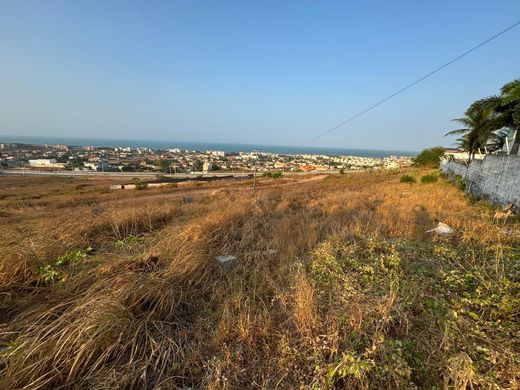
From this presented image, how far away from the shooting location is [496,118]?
14.3 meters

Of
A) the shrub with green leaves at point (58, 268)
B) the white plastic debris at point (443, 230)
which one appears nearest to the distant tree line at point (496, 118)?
the white plastic debris at point (443, 230)

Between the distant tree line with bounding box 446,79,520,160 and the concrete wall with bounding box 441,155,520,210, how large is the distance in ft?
7.78

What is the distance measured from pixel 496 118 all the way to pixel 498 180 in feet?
25.7

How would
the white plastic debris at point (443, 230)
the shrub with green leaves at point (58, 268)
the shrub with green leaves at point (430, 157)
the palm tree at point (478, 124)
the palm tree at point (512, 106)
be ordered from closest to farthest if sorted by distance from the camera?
the shrub with green leaves at point (58, 268) → the white plastic debris at point (443, 230) → the palm tree at point (512, 106) → the palm tree at point (478, 124) → the shrub with green leaves at point (430, 157)

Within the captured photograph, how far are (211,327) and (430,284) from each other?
251 centimetres

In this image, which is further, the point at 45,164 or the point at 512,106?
the point at 45,164

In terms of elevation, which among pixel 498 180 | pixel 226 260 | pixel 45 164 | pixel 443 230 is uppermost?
pixel 498 180

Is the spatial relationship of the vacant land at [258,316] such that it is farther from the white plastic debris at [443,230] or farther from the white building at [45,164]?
the white building at [45,164]

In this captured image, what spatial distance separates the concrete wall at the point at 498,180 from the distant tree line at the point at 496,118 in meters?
2.37

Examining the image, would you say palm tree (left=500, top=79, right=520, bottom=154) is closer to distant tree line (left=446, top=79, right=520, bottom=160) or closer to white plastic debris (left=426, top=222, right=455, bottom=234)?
distant tree line (left=446, top=79, right=520, bottom=160)

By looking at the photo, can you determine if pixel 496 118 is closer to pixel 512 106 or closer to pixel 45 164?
pixel 512 106

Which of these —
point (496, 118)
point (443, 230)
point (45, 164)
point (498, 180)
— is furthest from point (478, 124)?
point (45, 164)

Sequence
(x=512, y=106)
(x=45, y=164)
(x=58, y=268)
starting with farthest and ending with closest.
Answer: (x=45, y=164) < (x=512, y=106) < (x=58, y=268)

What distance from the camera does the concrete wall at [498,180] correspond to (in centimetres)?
782
